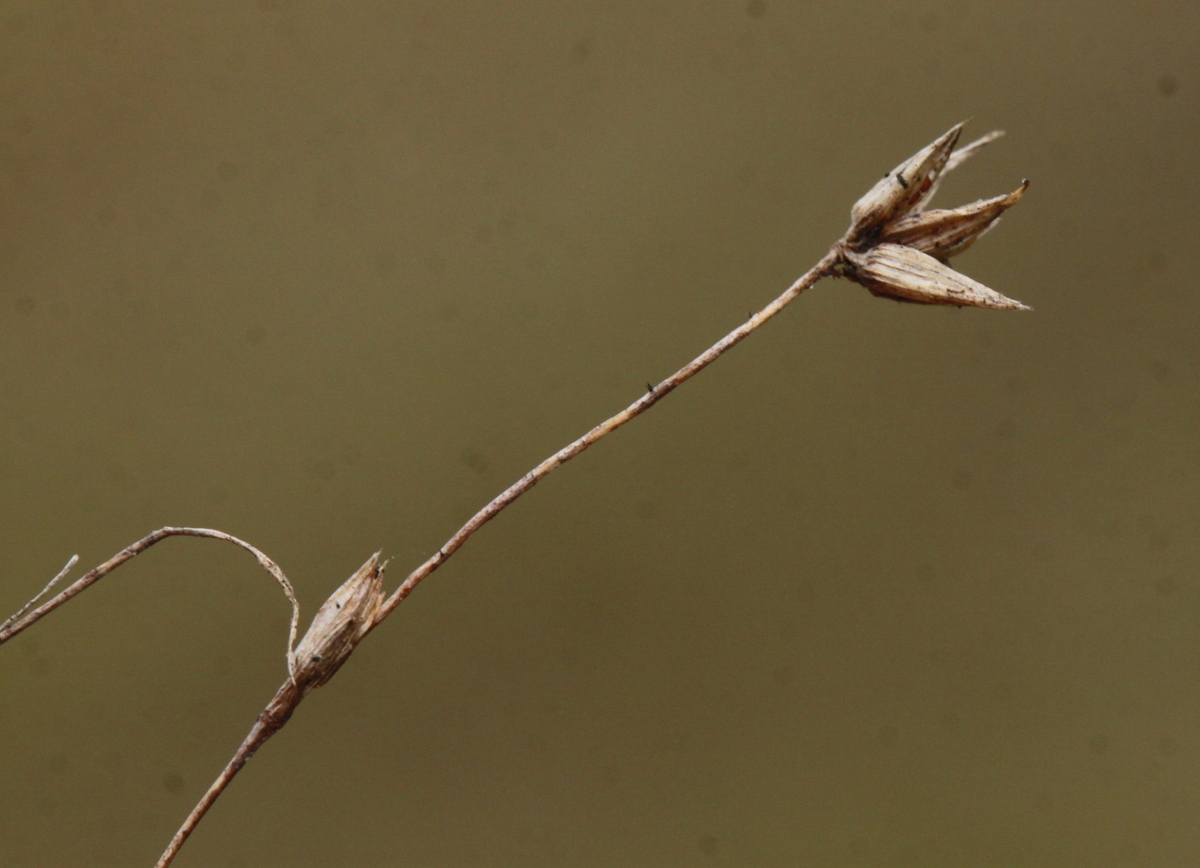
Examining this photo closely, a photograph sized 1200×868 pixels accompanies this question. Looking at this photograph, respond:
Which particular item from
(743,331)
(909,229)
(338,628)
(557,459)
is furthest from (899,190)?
(338,628)

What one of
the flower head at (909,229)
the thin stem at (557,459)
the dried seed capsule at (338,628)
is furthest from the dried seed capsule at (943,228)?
the dried seed capsule at (338,628)

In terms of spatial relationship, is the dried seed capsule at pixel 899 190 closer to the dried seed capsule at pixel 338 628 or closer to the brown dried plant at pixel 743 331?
the brown dried plant at pixel 743 331

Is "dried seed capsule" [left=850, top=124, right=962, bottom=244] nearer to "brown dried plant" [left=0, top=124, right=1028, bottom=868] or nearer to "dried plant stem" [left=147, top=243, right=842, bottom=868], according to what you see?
"brown dried plant" [left=0, top=124, right=1028, bottom=868]

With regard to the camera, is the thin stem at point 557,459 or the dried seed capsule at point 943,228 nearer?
the thin stem at point 557,459

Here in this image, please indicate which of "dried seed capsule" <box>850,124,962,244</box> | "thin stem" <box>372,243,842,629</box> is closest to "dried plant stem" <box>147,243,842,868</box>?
"thin stem" <box>372,243,842,629</box>

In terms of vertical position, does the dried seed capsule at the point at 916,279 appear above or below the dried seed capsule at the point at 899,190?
below

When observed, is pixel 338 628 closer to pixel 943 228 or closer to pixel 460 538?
pixel 460 538

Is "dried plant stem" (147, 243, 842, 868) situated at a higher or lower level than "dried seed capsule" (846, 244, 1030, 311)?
higher
